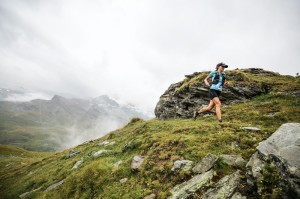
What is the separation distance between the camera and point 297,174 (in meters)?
4.60

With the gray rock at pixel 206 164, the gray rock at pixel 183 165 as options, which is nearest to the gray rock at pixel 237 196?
the gray rock at pixel 206 164

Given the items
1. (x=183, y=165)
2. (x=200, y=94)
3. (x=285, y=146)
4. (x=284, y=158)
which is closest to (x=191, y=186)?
(x=183, y=165)

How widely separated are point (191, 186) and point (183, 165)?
6.09ft

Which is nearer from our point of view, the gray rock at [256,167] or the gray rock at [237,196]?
the gray rock at [237,196]

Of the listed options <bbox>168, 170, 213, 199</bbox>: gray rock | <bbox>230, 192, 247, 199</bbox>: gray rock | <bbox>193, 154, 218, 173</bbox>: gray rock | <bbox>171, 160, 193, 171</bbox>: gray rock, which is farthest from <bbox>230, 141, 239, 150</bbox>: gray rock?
<bbox>230, 192, 247, 199</bbox>: gray rock

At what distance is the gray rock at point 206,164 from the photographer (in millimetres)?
7766

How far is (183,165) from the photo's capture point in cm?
897

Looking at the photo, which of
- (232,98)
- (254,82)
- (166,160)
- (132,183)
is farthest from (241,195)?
(254,82)

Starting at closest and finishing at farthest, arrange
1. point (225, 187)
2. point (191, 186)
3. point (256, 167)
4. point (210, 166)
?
point (256, 167), point (225, 187), point (191, 186), point (210, 166)

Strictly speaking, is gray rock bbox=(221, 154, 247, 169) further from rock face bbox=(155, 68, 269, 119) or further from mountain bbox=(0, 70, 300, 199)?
rock face bbox=(155, 68, 269, 119)

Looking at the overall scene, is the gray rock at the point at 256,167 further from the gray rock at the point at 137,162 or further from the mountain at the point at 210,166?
the gray rock at the point at 137,162

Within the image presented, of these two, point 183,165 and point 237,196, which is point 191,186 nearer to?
point 183,165

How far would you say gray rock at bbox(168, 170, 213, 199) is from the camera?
6.88 metres

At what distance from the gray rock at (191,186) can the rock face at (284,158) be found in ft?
5.90
